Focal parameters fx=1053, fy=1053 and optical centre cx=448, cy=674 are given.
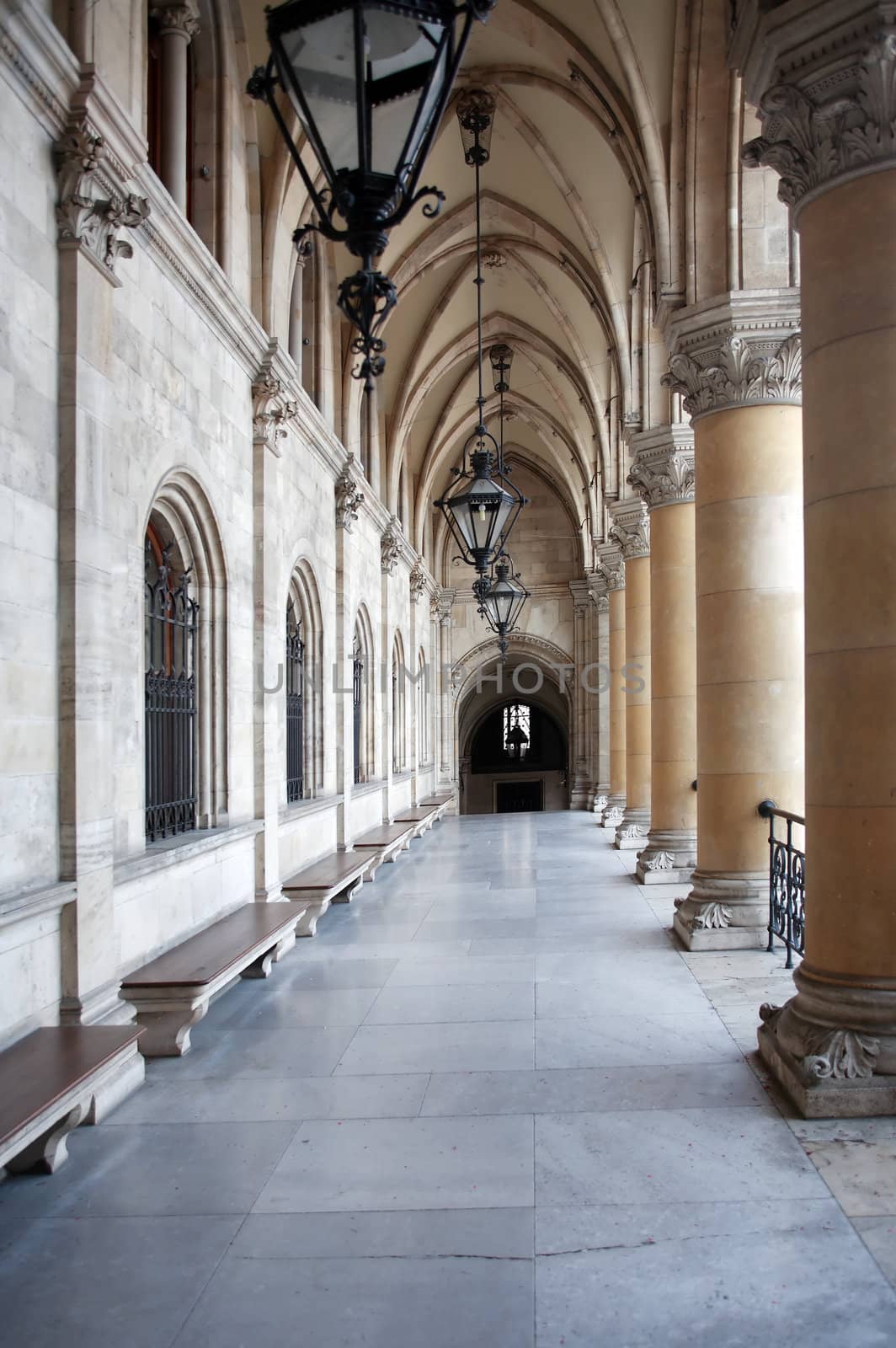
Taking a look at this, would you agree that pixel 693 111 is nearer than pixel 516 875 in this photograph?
Yes

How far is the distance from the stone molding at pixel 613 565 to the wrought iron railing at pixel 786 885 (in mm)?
11142

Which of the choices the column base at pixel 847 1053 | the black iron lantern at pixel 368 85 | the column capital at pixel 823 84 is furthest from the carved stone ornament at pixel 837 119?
the column base at pixel 847 1053

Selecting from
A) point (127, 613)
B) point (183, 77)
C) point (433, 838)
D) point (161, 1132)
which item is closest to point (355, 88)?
point (127, 613)

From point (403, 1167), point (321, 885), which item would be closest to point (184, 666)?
point (321, 885)

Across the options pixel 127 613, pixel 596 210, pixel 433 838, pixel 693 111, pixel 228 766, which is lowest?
pixel 433 838

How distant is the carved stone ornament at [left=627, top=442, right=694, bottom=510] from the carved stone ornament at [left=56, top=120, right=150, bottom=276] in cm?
632

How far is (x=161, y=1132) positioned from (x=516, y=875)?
8.05 metres

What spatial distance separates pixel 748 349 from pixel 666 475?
327 centimetres

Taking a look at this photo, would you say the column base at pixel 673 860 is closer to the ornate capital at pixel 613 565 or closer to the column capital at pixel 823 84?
the column capital at pixel 823 84

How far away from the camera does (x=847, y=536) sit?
4344 millimetres

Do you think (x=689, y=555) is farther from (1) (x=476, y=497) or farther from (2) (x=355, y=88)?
(2) (x=355, y=88)

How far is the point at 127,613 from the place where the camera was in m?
5.90

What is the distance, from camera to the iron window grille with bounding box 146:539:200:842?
22.1ft

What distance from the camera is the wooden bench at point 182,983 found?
5.43m
